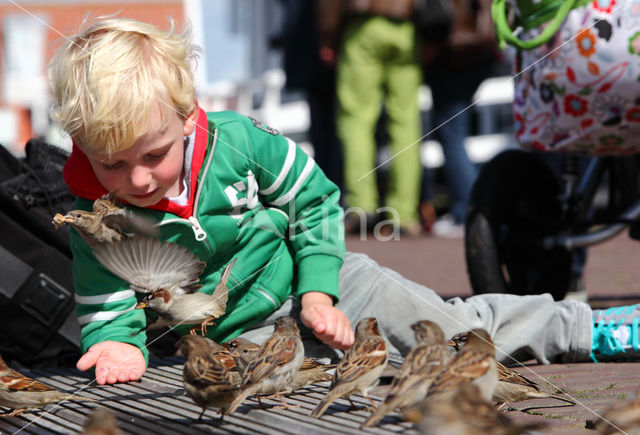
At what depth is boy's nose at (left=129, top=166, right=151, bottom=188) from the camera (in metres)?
2.93

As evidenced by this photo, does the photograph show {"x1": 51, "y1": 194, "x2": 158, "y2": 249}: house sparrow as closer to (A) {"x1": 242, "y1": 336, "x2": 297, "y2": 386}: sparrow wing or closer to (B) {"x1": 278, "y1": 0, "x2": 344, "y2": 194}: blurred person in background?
(A) {"x1": 242, "y1": 336, "x2": 297, "y2": 386}: sparrow wing

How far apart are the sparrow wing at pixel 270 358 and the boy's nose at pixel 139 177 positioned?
668 mm

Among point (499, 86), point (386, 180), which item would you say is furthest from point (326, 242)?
point (499, 86)

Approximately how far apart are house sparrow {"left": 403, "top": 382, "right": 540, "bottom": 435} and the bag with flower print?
1.98m

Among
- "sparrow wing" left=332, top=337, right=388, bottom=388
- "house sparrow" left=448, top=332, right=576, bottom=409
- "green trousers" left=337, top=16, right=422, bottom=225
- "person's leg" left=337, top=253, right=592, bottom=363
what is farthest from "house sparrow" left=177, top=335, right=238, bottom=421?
"green trousers" left=337, top=16, right=422, bottom=225

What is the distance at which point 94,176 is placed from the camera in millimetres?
3135

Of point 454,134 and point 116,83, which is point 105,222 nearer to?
point 116,83

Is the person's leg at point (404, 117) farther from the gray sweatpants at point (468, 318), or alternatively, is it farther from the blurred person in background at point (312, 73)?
the gray sweatpants at point (468, 318)

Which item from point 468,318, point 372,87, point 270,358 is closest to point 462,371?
point 270,358

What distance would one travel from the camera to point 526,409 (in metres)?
2.74

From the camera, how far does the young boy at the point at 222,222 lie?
2975mm

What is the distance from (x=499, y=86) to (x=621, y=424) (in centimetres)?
1091

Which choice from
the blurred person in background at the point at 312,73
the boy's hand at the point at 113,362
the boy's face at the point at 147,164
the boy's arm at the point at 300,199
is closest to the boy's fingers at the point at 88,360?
the boy's hand at the point at 113,362

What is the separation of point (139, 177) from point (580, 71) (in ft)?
6.05
